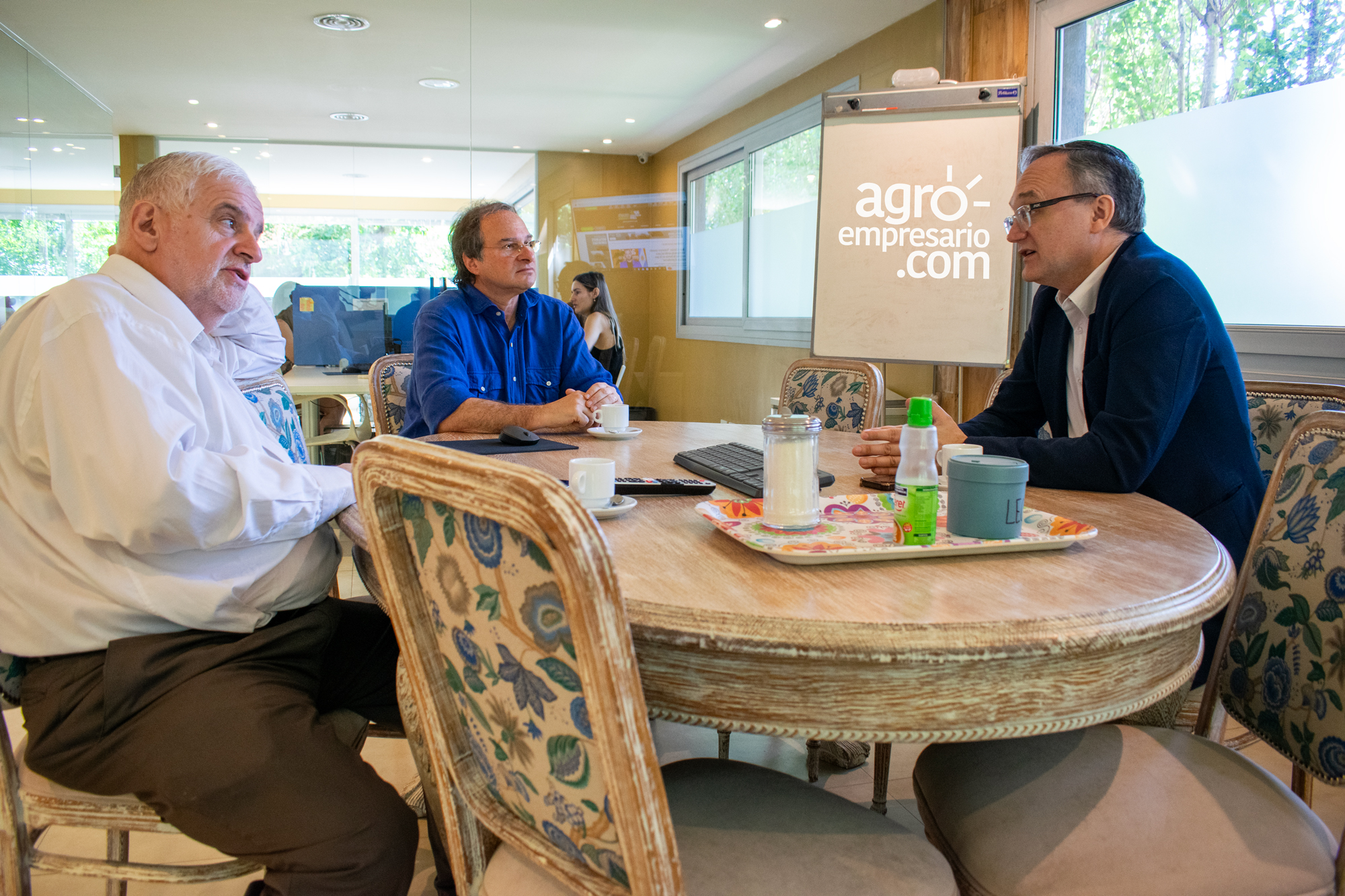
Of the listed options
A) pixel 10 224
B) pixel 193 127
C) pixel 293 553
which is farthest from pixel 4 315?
pixel 293 553

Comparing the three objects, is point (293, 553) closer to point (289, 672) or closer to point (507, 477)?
point (289, 672)

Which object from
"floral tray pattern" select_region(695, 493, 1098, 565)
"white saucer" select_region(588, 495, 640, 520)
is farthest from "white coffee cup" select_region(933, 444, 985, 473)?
"white saucer" select_region(588, 495, 640, 520)

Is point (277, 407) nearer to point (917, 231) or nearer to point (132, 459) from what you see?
point (132, 459)

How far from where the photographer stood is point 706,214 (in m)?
5.48

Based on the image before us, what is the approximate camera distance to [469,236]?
2.53m

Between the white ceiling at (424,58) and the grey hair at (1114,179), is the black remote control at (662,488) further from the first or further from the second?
the white ceiling at (424,58)

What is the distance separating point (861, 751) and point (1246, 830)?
1.29 metres

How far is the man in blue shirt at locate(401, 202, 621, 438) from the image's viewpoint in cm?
221

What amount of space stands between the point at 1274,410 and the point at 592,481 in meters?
1.48

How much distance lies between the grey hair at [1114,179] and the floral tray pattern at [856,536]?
871 millimetres

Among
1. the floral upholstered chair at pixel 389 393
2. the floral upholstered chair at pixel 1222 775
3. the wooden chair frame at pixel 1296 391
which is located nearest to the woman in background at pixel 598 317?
the floral upholstered chair at pixel 389 393

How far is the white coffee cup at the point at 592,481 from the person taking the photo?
121 centimetres

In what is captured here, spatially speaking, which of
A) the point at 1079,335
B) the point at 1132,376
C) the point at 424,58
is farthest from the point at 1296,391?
the point at 424,58

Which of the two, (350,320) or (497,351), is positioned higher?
(350,320)
